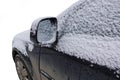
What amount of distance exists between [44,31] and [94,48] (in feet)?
3.32

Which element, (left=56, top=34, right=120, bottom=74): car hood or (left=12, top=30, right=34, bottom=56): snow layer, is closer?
(left=56, top=34, right=120, bottom=74): car hood

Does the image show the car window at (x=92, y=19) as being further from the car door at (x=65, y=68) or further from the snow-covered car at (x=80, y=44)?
the car door at (x=65, y=68)

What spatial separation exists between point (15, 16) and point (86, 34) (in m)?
7.03

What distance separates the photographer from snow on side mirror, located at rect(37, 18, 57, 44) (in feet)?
10.1

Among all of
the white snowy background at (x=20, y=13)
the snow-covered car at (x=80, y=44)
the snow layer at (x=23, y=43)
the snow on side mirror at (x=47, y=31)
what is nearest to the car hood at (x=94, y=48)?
the snow-covered car at (x=80, y=44)

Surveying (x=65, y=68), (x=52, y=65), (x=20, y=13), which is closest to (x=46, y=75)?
(x=52, y=65)

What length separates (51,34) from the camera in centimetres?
315

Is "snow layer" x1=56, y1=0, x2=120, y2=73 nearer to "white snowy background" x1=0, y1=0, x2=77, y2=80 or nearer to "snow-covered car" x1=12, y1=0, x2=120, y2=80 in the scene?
"snow-covered car" x1=12, y1=0, x2=120, y2=80

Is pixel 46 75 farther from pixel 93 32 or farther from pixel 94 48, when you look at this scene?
pixel 94 48

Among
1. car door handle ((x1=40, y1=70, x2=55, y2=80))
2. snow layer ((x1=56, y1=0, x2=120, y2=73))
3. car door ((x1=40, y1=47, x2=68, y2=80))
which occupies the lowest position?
car door handle ((x1=40, y1=70, x2=55, y2=80))

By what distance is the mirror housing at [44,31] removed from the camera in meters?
3.08

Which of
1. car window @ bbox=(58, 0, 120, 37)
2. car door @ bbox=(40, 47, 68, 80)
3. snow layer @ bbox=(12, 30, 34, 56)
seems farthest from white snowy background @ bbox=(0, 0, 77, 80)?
car window @ bbox=(58, 0, 120, 37)

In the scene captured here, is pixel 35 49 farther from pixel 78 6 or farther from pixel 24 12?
pixel 24 12

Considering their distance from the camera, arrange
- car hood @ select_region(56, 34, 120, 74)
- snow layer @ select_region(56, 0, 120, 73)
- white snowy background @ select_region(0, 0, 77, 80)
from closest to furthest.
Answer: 1. car hood @ select_region(56, 34, 120, 74)
2. snow layer @ select_region(56, 0, 120, 73)
3. white snowy background @ select_region(0, 0, 77, 80)
